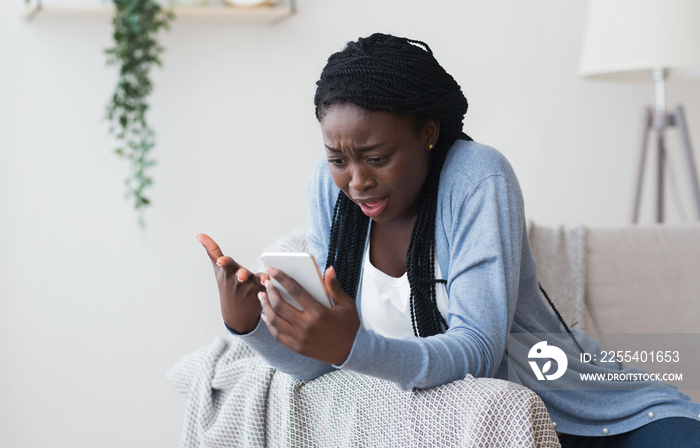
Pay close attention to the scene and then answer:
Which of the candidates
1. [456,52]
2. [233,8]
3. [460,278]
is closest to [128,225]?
[233,8]

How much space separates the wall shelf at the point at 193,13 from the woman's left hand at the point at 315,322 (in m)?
1.33

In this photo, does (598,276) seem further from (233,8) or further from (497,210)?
(233,8)

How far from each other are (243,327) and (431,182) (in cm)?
37

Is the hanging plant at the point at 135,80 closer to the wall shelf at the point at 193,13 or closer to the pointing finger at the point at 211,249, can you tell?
the wall shelf at the point at 193,13

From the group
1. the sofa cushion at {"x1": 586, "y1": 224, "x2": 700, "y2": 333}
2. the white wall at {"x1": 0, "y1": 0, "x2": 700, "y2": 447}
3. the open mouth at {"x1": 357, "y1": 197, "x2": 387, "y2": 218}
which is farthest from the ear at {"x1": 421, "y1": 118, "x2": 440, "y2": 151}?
the white wall at {"x1": 0, "y1": 0, "x2": 700, "y2": 447}

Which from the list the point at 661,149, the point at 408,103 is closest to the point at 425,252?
the point at 408,103

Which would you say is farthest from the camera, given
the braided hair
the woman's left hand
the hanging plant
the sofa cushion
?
the hanging plant

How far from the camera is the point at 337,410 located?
120cm

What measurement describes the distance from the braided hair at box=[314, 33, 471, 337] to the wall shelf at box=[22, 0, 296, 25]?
0.96 meters

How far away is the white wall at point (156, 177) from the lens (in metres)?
2.11

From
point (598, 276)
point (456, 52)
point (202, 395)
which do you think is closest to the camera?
point (202, 395)

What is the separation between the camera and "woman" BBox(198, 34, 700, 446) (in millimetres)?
1113

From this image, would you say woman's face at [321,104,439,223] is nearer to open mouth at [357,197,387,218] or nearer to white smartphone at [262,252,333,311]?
open mouth at [357,197,387,218]

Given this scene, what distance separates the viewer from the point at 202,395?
1.45 metres
